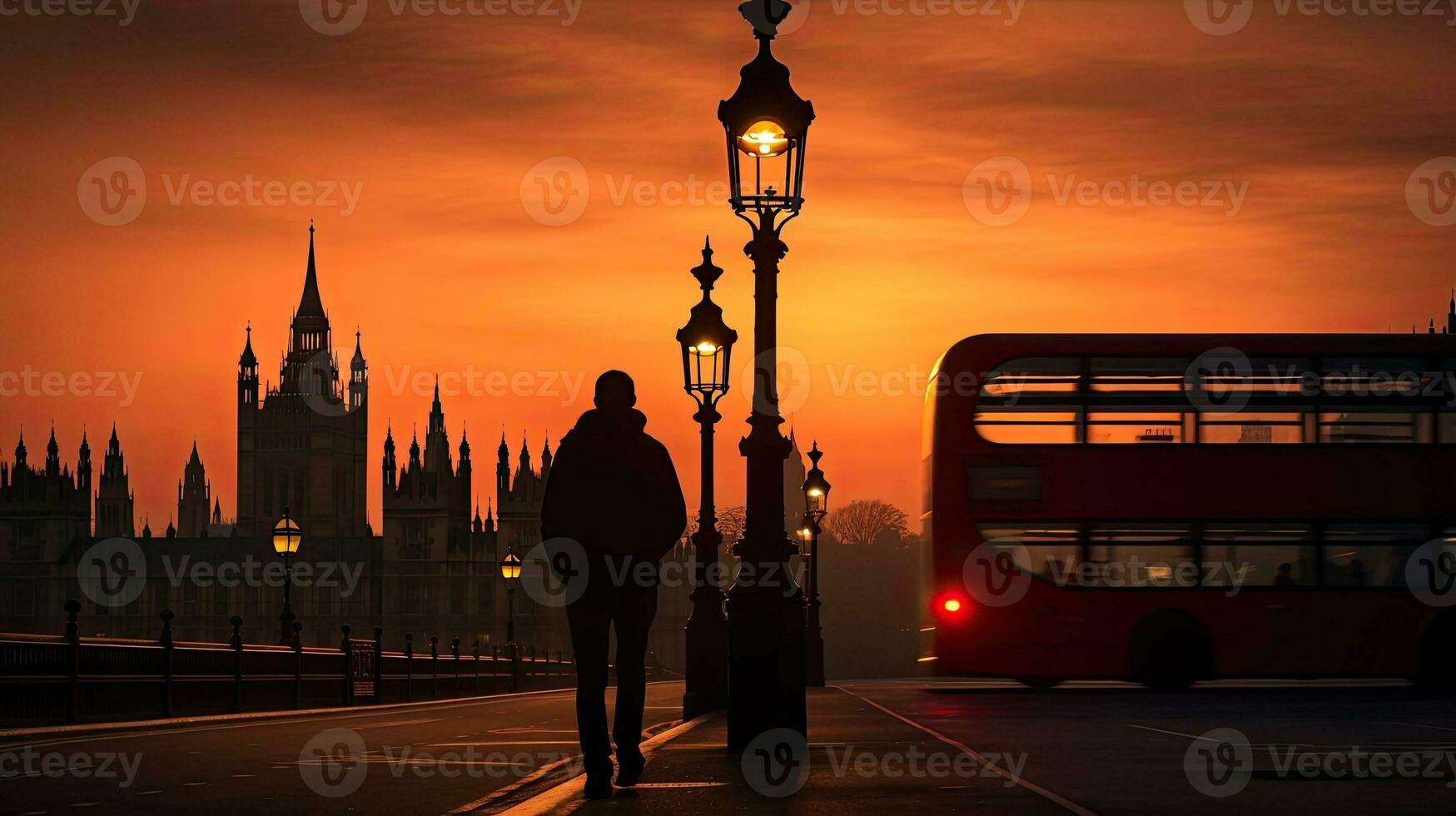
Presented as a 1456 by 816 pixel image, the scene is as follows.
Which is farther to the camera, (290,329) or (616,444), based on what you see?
(290,329)

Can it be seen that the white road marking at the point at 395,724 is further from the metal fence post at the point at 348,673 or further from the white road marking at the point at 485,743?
the metal fence post at the point at 348,673

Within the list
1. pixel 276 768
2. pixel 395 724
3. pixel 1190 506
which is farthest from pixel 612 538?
pixel 1190 506

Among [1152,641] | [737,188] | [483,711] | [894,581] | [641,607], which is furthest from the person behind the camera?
[894,581]

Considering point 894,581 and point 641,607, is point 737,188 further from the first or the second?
point 894,581

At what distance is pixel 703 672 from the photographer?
1950 cm

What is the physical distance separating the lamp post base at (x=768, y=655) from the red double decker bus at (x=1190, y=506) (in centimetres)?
1038

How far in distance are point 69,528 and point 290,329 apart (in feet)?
87.2

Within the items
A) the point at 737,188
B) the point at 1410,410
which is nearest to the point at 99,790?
the point at 737,188

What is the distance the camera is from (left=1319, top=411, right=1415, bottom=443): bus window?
20.4m

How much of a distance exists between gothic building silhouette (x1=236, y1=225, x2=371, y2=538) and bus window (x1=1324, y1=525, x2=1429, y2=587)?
5179 inches

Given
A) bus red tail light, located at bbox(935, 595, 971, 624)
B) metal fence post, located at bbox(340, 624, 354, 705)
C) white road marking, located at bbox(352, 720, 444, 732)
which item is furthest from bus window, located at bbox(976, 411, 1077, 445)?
metal fence post, located at bbox(340, 624, 354, 705)

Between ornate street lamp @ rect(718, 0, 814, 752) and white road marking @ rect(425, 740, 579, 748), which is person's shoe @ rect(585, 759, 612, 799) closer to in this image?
ornate street lamp @ rect(718, 0, 814, 752)

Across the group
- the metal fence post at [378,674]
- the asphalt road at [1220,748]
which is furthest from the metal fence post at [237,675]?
the asphalt road at [1220,748]

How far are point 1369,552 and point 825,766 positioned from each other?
1290 centimetres
